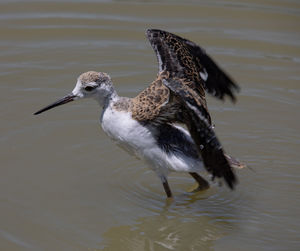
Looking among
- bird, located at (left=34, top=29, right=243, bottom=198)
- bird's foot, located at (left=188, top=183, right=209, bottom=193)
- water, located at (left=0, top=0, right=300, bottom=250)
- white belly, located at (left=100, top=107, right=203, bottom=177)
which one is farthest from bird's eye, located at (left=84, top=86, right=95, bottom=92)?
bird's foot, located at (left=188, top=183, right=209, bottom=193)

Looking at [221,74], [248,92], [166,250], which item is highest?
[221,74]

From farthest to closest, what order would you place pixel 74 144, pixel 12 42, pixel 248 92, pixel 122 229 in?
pixel 12 42 → pixel 248 92 → pixel 74 144 → pixel 122 229

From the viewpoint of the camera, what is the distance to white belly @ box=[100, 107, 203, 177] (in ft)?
19.3

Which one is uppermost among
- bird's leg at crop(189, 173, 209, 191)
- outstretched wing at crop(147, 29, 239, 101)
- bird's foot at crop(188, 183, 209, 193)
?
outstretched wing at crop(147, 29, 239, 101)

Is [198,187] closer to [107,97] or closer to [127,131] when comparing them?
[127,131]

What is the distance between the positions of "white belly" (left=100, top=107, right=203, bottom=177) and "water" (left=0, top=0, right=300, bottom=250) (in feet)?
1.64

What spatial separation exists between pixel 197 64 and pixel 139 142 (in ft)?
3.76

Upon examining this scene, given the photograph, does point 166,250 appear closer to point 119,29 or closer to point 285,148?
point 285,148

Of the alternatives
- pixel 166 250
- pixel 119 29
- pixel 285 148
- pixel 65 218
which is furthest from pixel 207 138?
pixel 119 29

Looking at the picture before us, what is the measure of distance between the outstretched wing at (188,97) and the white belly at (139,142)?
224 mm

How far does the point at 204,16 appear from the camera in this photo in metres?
10.3

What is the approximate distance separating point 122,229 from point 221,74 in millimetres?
1974

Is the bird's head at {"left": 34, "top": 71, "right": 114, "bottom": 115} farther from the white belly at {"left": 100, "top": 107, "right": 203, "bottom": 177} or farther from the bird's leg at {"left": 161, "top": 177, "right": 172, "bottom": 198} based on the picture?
the bird's leg at {"left": 161, "top": 177, "right": 172, "bottom": 198}

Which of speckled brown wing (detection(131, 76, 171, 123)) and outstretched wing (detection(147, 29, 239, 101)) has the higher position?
outstretched wing (detection(147, 29, 239, 101))
